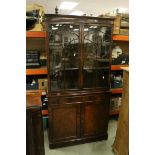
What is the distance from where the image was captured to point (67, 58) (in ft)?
10.4

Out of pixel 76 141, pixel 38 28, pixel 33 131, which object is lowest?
pixel 76 141

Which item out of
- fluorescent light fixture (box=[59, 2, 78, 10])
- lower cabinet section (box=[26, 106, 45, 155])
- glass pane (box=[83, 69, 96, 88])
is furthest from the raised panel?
fluorescent light fixture (box=[59, 2, 78, 10])

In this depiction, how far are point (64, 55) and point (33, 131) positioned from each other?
71.3 inches

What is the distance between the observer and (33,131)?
1.53m

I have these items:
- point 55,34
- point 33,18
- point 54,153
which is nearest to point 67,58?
point 55,34

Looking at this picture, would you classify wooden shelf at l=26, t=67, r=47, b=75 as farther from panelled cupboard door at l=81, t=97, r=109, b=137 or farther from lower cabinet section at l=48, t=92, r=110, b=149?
panelled cupboard door at l=81, t=97, r=109, b=137

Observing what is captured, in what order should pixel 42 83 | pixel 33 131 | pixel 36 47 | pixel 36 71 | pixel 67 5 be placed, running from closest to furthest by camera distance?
pixel 33 131 → pixel 36 71 → pixel 42 83 → pixel 36 47 → pixel 67 5

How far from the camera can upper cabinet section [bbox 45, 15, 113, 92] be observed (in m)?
2.99

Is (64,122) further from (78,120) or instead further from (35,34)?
(35,34)

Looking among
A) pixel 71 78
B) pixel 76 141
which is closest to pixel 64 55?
pixel 71 78
